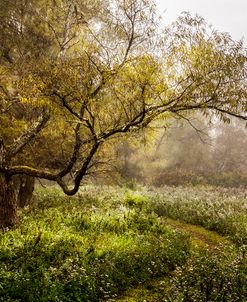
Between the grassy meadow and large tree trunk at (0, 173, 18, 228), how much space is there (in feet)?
1.35

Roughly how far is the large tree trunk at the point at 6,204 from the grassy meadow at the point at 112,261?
1.35 ft

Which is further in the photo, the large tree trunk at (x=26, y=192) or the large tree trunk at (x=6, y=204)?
the large tree trunk at (x=26, y=192)

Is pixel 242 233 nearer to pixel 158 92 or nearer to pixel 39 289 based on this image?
pixel 158 92

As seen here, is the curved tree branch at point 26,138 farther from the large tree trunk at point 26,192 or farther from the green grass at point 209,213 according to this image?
the green grass at point 209,213

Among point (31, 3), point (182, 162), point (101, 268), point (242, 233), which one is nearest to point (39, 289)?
point (101, 268)

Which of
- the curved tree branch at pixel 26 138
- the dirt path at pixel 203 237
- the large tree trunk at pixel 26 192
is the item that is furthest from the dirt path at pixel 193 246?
the large tree trunk at pixel 26 192

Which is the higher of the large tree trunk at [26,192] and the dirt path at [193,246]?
the large tree trunk at [26,192]

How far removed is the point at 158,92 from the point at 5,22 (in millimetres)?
9427

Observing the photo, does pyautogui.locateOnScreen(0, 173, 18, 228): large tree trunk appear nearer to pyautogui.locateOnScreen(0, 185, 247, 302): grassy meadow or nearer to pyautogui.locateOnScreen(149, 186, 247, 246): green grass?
pyautogui.locateOnScreen(0, 185, 247, 302): grassy meadow

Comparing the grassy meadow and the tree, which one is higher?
the tree

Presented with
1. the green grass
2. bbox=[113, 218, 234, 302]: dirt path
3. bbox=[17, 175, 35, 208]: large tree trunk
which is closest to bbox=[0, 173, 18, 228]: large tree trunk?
bbox=[113, 218, 234, 302]: dirt path

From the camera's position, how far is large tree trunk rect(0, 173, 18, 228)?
10.3 metres

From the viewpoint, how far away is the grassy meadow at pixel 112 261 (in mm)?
7090

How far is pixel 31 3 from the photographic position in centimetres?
1462
